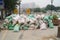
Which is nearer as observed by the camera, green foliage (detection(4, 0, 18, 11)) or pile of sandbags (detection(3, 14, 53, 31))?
pile of sandbags (detection(3, 14, 53, 31))

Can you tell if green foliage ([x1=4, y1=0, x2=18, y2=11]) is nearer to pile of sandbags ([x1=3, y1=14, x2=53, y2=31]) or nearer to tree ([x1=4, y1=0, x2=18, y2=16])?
tree ([x1=4, y1=0, x2=18, y2=16])

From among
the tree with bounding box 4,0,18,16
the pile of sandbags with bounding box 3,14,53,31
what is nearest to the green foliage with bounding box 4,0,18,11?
the tree with bounding box 4,0,18,16

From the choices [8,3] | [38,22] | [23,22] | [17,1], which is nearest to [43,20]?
[38,22]

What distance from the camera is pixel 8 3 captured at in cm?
4312

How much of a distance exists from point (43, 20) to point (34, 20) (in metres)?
0.80

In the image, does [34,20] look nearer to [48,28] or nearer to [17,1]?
[48,28]

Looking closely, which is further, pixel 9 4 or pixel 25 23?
pixel 9 4

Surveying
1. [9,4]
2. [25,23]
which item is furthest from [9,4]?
[25,23]

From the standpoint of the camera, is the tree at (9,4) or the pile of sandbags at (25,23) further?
the tree at (9,4)

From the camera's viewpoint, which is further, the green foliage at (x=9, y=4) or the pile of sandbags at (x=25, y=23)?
the green foliage at (x=9, y=4)

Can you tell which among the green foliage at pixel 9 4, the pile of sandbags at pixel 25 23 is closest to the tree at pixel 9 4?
the green foliage at pixel 9 4

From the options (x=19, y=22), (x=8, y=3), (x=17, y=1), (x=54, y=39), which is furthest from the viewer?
(x=17, y=1)

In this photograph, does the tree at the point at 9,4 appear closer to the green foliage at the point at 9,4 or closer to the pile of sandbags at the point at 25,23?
the green foliage at the point at 9,4

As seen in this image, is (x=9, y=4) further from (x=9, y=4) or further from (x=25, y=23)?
(x=25, y=23)
